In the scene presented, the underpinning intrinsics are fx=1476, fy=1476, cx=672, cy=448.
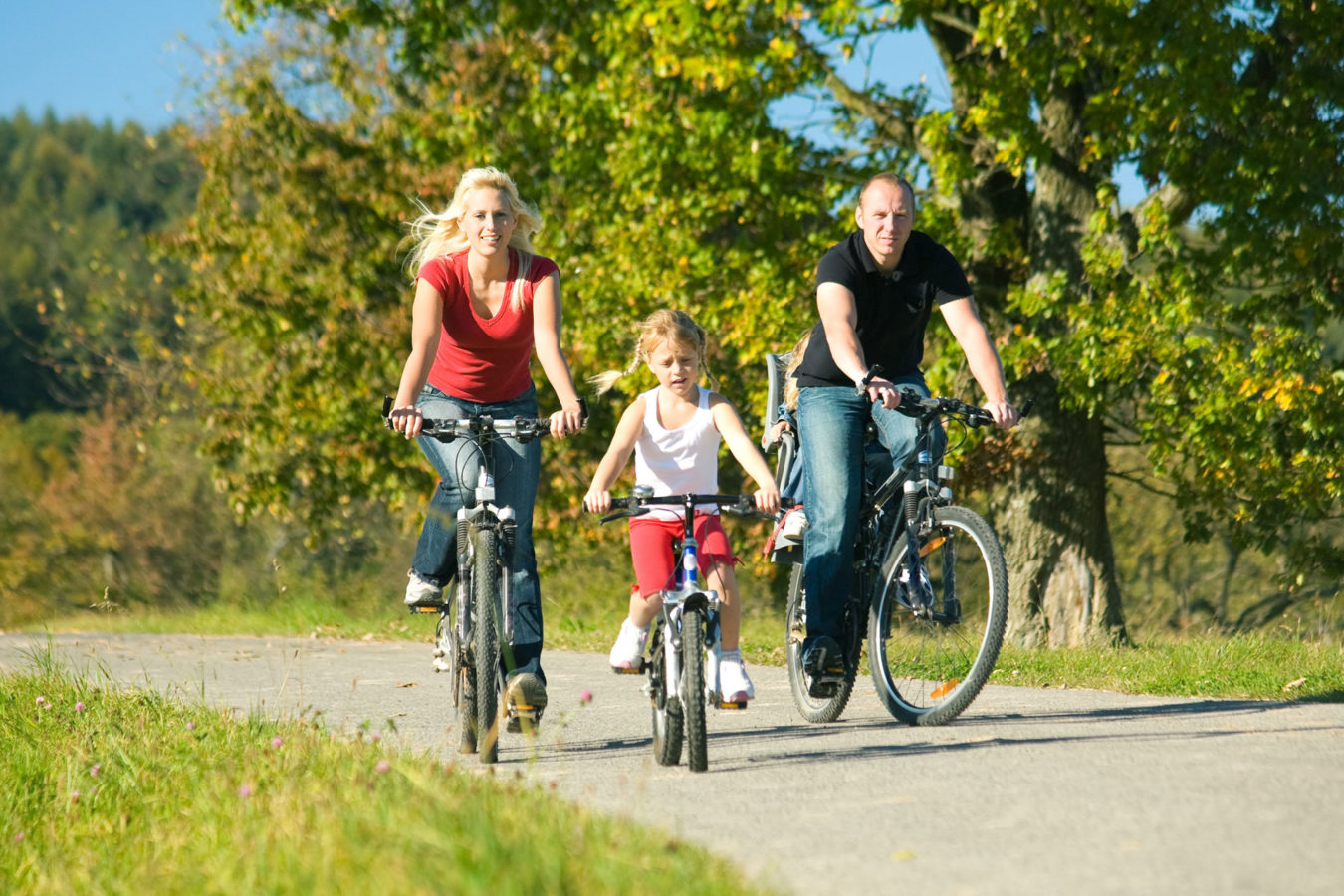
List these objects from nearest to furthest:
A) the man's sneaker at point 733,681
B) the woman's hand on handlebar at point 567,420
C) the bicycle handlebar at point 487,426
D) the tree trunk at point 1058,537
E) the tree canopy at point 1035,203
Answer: the man's sneaker at point 733,681
the woman's hand on handlebar at point 567,420
the bicycle handlebar at point 487,426
the tree canopy at point 1035,203
the tree trunk at point 1058,537

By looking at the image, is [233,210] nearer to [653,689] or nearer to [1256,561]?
[653,689]

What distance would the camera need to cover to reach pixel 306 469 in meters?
17.4

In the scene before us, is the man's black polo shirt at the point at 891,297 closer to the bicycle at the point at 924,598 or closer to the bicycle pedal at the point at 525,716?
the bicycle at the point at 924,598

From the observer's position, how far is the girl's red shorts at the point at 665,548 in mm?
5055

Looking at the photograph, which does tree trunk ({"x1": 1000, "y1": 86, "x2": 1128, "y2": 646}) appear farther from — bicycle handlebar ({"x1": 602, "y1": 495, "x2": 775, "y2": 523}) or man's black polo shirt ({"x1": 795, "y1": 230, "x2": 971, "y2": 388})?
bicycle handlebar ({"x1": 602, "y1": 495, "x2": 775, "y2": 523})

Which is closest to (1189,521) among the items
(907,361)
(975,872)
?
(907,361)

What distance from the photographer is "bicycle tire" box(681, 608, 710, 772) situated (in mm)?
4559

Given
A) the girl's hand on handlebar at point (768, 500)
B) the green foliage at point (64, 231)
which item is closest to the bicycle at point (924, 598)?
the girl's hand on handlebar at point (768, 500)

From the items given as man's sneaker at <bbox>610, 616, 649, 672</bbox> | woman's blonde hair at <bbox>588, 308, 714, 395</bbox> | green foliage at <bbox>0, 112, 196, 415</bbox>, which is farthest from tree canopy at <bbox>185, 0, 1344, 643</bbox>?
green foliage at <bbox>0, 112, 196, 415</bbox>

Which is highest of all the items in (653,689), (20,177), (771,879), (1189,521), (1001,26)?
(20,177)

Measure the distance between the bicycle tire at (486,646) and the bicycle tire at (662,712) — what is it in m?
0.55

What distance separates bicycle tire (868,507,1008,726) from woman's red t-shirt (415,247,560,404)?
1590mm

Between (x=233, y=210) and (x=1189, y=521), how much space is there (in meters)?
12.1

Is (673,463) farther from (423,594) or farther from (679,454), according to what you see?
(423,594)
